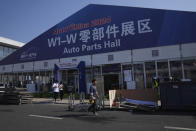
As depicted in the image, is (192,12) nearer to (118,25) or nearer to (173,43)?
(173,43)

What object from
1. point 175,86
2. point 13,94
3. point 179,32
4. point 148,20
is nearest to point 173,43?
point 179,32

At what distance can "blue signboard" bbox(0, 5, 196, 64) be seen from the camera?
16.6 m

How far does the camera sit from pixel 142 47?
17.6 m

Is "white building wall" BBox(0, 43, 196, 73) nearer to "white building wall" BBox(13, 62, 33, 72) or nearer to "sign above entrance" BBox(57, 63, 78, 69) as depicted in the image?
"sign above entrance" BBox(57, 63, 78, 69)

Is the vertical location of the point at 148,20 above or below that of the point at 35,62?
above

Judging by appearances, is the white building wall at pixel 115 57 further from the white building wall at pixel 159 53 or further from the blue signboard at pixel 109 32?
the white building wall at pixel 159 53

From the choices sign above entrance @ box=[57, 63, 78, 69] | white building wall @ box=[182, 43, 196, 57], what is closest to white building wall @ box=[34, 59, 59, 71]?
sign above entrance @ box=[57, 63, 78, 69]

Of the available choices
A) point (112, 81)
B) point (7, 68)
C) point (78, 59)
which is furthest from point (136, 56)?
point (7, 68)

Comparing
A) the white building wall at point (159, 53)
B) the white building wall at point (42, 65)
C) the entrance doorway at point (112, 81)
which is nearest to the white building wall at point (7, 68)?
the white building wall at point (42, 65)

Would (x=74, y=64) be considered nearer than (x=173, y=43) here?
No

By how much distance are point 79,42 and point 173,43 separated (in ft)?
33.9

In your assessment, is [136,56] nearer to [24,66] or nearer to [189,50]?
[189,50]

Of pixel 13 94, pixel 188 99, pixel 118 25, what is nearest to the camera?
pixel 188 99

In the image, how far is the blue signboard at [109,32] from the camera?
54.4 feet
